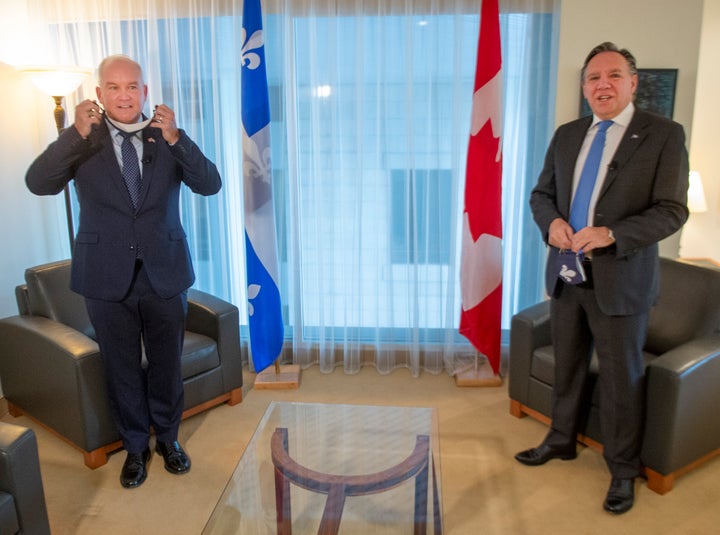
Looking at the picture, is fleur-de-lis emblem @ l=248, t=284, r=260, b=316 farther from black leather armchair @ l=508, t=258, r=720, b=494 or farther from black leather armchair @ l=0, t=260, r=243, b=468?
black leather armchair @ l=508, t=258, r=720, b=494

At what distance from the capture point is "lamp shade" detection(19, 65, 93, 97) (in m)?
2.99

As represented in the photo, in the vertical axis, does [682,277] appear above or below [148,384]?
above

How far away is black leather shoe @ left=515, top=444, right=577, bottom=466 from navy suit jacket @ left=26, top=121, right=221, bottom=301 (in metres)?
1.67

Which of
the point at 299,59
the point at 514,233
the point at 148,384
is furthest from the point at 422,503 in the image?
the point at 299,59

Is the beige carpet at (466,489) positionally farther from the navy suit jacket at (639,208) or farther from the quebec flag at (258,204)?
the navy suit jacket at (639,208)

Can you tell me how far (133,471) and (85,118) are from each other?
143cm

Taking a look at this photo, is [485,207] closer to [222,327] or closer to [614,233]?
[614,233]

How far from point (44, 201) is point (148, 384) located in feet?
5.11

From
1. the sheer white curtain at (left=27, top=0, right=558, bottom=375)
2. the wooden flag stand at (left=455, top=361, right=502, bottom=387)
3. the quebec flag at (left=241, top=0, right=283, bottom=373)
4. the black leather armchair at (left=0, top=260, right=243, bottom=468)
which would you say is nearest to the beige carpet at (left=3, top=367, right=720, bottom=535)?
the black leather armchair at (left=0, top=260, right=243, bottom=468)

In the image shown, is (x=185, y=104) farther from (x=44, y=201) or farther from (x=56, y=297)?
(x=56, y=297)

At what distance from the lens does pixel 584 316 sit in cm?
248

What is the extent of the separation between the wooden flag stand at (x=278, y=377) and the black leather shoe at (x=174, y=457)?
33.2 inches

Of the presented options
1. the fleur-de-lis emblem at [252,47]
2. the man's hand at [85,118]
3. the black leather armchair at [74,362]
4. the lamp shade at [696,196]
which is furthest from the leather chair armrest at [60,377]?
the lamp shade at [696,196]

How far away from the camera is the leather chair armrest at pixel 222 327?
3.16 meters
